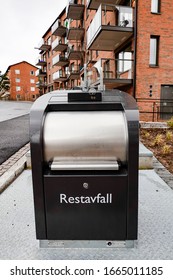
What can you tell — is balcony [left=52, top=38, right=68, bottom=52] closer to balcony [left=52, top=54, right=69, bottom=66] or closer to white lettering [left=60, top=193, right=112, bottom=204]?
balcony [left=52, top=54, right=69, bottom=66]

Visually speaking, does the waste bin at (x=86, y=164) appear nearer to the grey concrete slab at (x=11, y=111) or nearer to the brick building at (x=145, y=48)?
the brick building at (x=145, y=48)

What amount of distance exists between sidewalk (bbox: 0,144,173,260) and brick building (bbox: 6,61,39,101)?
63.1m

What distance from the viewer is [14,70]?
63281mm

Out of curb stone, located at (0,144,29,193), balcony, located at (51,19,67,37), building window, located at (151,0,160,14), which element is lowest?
curb stone, located at (0,144,29,193)

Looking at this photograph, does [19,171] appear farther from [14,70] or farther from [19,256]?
[14,70]

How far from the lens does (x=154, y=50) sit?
11.7m

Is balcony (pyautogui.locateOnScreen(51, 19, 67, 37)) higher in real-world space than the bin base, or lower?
higher

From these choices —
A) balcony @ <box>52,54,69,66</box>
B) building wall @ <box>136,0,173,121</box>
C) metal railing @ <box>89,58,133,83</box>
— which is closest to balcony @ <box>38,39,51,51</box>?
balcony @ <box>52,54,69,66</box>

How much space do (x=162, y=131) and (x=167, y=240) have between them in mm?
6198

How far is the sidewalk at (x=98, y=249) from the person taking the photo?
1950 mm

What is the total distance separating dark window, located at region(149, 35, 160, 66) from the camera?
11547 millimetres

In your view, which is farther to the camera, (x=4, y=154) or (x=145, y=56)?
(x=145, y=56)

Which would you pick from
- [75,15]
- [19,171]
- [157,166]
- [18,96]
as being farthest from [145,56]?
[18,96]

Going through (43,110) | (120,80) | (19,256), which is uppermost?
(120,80)
